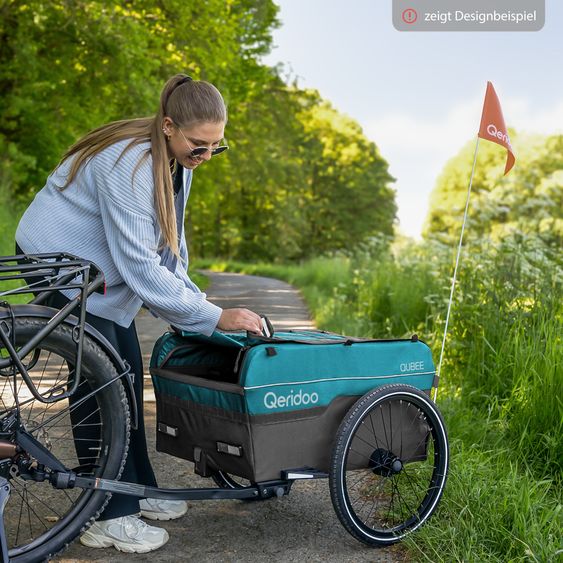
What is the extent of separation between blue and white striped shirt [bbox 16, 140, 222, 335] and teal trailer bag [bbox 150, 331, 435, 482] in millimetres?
273

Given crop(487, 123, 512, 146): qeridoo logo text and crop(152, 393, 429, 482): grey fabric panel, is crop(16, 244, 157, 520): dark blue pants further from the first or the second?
crop(487, 123, 512, 146): qeridoo logo text

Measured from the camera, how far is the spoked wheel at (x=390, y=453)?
3033 mm

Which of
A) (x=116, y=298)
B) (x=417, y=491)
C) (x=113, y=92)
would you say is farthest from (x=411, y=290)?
(x=113, y=92)

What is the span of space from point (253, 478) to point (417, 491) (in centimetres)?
98

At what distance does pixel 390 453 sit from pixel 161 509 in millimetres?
1079

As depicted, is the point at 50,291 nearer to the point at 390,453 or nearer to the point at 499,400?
the point at 390,453

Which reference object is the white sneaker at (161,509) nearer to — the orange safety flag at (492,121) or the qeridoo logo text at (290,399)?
the qeridoo logo text at (290,399)

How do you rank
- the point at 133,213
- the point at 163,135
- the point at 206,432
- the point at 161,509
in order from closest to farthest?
1. the point at 133,213
2. the point at 163,135
3. the point at 206,432
4. the point at 161,509

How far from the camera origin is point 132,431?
3.32 m

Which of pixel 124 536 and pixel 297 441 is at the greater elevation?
pixel 297 441

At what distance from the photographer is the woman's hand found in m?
2.96

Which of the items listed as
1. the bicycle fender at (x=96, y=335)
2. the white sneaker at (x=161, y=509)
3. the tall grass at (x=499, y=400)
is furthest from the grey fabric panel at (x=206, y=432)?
the tall grass at (x=499, y=400)

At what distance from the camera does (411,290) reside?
8914 mm

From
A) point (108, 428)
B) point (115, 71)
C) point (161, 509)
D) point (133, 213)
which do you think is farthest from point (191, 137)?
point (115, 71)
